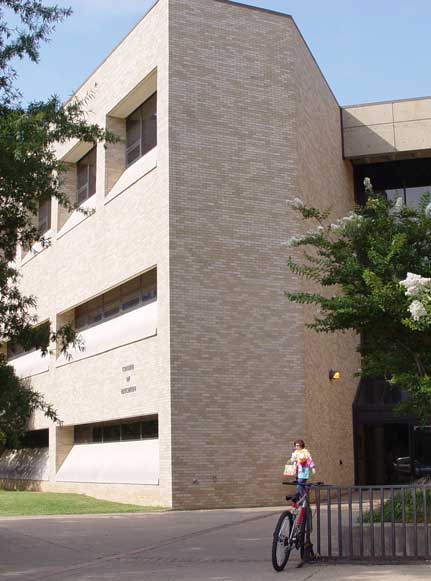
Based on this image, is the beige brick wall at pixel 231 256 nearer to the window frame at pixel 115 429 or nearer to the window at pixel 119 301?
the window frame at pixel 115 429

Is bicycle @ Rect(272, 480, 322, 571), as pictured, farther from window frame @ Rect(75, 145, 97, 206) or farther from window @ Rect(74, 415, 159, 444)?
window frame @ Rect(75, 145, 97, 206)

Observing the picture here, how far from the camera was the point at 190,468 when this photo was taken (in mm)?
19562

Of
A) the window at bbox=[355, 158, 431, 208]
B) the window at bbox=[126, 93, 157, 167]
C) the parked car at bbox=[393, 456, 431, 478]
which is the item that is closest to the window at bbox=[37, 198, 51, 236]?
the window at bbox=[126, 93, 157, 167]

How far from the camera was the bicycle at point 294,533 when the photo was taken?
→ 9992 millimetres

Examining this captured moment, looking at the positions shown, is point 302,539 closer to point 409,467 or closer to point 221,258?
point 221,258

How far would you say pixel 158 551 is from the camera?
1232 centimetres

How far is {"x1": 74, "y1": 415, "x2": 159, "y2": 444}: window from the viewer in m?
21.7

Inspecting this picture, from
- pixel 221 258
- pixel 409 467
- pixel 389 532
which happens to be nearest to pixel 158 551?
pixel 389 532

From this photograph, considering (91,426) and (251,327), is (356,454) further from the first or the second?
(91,426)

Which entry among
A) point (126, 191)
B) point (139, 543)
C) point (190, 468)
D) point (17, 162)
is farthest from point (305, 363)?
point (17, 162)

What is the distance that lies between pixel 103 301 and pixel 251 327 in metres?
6.80

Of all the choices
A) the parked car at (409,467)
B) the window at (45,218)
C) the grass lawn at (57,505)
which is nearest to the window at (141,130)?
the window at (45,218)

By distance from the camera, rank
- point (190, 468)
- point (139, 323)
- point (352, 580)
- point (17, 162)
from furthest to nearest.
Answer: point (139, 323)
point (190, 468)
point (17, 162)
point (352, 580)

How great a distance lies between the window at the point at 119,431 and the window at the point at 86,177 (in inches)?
317
